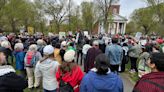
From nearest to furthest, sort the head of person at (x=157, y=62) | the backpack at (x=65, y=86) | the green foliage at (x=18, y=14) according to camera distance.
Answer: the head of person at (x=157, y=62) → the backpack at (x=65, y=86) → the green foliage at (x=18, y=14)

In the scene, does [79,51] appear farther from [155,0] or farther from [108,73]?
[155,0]

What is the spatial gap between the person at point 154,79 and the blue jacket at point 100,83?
66 cm

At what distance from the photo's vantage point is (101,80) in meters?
4.16

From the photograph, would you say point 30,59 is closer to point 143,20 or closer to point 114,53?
point 114,53

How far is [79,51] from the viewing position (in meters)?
15.6

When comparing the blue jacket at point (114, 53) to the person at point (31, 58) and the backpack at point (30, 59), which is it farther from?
the backpack at point (30, 59)

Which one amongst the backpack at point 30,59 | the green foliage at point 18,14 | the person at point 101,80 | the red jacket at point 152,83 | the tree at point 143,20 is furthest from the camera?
the tree at point 143,20

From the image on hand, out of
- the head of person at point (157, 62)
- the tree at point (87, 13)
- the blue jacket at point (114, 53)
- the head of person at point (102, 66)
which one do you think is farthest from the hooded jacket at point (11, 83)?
the tree at point (87, 13)

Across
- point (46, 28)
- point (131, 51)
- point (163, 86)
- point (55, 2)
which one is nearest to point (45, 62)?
point (163, 86)

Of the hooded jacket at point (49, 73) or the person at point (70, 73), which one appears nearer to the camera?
the person at point (70, 73)

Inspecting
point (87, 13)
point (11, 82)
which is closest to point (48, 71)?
point (11, 82)

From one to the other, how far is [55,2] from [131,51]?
146ft

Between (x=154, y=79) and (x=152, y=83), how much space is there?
0.07m

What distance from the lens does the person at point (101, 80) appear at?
416 centimetres
